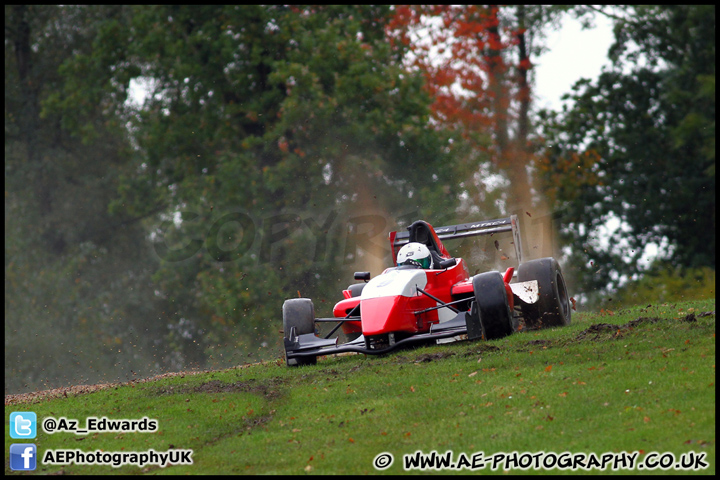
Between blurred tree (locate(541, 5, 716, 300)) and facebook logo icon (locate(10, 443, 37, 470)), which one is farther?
blurred tree (locate(541, 5, 716, 300))

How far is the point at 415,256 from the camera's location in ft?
46.6

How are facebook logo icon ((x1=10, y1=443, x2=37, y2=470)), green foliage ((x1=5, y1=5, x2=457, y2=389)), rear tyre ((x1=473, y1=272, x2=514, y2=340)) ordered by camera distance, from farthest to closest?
1. green foliage ((x1=5, y1=5, x2=457, y2=389))
2. rear tyre ((x1=473, y1=272, x2=514, y2=340))
3. facebook logo icon ((x1=10, y1=443, x2=37, y2=470))

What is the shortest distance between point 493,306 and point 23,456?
273 inches

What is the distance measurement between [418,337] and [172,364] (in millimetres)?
20045

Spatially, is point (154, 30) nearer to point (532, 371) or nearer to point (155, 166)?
point (155, 166)

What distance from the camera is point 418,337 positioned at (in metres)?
12.2

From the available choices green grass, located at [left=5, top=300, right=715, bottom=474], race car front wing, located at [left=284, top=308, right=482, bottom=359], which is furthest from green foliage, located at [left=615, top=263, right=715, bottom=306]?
race car front wing, located at [left=284, top=308, right=482, bottom=359]

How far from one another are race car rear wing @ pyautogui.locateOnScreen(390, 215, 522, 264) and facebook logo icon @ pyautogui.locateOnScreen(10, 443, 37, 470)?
8.38 meters

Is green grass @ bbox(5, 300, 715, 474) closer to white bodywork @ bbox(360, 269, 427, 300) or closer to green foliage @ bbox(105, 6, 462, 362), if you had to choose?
white bodywork @ bbox(360, 269, 427, 300)

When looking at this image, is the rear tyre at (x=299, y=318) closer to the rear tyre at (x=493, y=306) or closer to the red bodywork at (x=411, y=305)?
the red bodywork at (x=411, y=305)

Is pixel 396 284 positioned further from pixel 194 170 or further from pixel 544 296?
pixel 194 170

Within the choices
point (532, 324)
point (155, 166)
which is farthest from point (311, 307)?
point (155, 166)

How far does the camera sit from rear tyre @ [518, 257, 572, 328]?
13953 mm

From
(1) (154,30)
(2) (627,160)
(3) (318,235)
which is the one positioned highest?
(1) (154,30)
